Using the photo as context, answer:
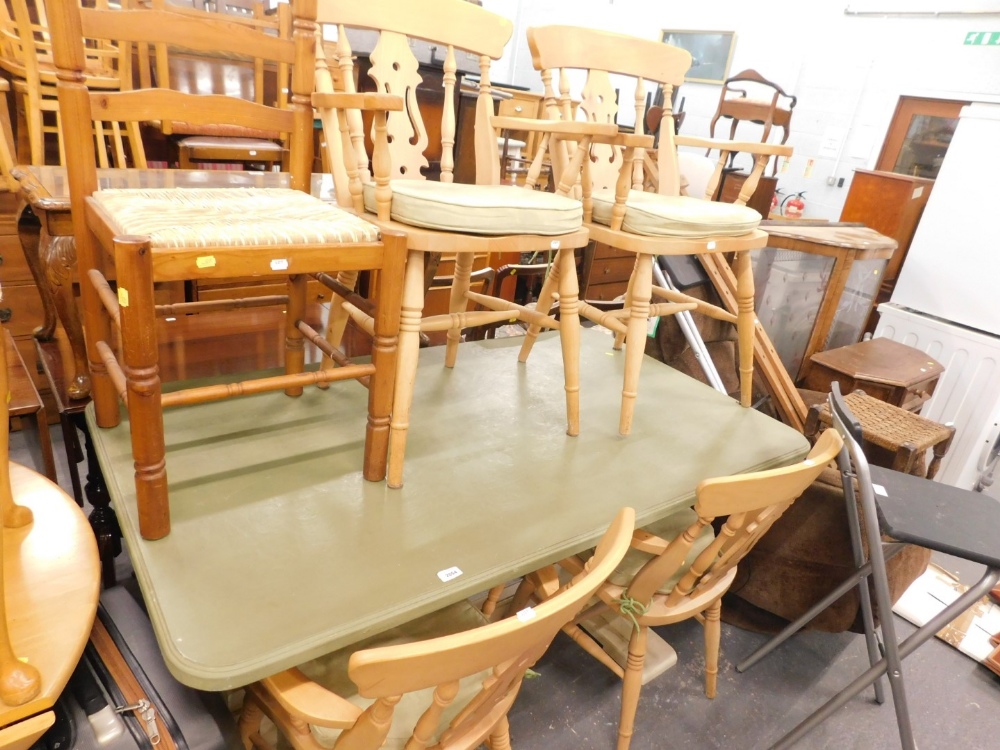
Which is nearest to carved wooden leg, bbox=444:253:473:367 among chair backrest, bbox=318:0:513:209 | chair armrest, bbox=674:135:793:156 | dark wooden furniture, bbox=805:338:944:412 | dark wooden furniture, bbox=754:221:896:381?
chair backrest, bbox=318:0:513:209

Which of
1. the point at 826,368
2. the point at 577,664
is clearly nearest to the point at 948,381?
the point at 826,368

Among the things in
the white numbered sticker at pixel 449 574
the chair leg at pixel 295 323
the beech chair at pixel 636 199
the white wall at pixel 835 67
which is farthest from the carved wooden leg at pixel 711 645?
the white wall at pixel 835 67

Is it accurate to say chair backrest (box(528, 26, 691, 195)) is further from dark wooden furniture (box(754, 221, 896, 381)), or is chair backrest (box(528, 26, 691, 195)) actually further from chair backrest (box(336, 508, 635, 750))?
chair backrest (box(336, 508, 635, 750))

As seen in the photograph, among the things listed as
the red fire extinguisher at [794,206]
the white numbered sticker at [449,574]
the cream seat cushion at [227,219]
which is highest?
the cream seat cushion at [227,219]

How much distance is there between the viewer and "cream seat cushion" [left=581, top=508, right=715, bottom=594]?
1.23 m

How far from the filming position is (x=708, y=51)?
190 inches

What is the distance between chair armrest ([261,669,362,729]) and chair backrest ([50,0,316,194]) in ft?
2.63

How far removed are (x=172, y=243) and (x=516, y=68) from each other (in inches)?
238

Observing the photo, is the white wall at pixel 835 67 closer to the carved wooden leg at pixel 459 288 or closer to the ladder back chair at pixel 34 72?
the carved wooden leg at pixel 459 288

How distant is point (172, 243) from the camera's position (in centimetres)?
82

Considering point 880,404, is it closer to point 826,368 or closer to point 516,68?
point 826,368

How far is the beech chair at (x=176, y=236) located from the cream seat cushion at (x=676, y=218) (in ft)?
1.96

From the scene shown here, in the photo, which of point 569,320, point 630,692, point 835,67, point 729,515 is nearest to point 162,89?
point 569,320

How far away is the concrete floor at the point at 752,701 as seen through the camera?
1.38 meters
